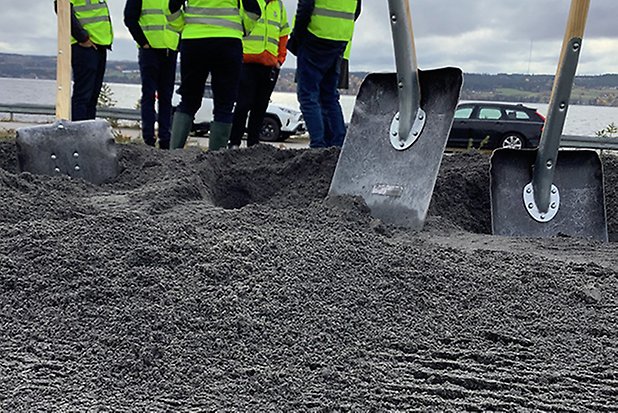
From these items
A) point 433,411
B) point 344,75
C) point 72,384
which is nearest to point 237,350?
point 72,384

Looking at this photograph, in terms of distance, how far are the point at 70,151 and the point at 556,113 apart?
2806mm

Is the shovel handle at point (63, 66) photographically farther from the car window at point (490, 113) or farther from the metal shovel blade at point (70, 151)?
the car window at point (490, 113)

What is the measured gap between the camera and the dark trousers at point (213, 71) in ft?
16.7

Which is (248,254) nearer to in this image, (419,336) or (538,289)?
(419,336)

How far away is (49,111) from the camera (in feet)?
45.9

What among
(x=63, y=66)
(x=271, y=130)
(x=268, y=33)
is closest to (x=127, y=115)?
(x=271, y=130)

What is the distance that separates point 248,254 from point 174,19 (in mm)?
3167

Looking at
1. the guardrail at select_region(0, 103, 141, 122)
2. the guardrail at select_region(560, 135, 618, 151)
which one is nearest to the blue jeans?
the guardrail at select_region(560, 135, 618, 151)

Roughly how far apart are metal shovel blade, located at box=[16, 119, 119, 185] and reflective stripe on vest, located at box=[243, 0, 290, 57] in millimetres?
1818

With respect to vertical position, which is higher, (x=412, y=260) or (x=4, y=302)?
(x=412, y=260)

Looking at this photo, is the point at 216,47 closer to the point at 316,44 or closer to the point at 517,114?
the point at 316,44

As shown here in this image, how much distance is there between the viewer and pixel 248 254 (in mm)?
2516

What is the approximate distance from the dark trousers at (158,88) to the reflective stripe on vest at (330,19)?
1.61m

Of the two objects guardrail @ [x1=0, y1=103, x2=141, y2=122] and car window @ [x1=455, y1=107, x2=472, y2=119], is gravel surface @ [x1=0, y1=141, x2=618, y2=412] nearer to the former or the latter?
guardrail @ [x1=0, y1=103, x2=141, y2=122]
